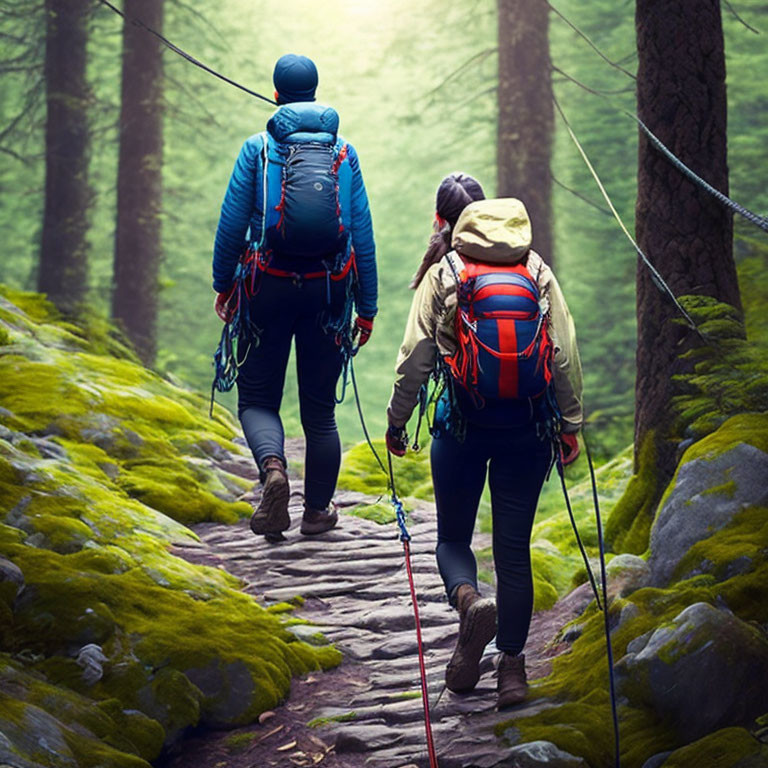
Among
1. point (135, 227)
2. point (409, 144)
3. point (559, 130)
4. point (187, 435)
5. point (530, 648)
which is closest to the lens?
point (530, 648)

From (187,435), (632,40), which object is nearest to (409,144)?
(632,40)

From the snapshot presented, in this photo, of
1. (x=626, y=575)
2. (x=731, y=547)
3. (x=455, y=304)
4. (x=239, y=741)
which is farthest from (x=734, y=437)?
(x=239, y=741)

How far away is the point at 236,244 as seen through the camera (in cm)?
643

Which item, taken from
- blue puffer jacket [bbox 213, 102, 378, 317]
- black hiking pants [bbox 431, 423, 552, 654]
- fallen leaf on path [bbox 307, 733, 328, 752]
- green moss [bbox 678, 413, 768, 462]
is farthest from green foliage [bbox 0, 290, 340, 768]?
green moss [bbox 678, 413, 768, 462]

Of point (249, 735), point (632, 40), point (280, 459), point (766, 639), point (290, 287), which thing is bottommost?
point (249, 735)

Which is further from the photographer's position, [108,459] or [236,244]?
[108,459]

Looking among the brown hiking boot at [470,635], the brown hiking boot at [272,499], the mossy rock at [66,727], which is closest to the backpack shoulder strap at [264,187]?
the brown hiking boot at [272,499]

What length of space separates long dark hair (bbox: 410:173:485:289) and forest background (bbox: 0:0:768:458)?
853cm

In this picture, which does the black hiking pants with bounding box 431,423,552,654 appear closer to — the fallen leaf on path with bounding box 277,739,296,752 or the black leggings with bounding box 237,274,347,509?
the fallen leaf on path with bounding box 277,739,296,752

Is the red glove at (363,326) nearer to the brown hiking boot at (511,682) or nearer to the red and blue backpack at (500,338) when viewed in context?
the red and blue backpack at (500,338)

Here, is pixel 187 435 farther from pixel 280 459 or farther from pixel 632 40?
pixel 632 40

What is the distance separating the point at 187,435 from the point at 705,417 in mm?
5532

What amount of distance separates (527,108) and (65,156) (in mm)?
6773

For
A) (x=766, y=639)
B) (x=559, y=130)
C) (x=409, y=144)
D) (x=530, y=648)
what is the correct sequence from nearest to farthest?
1. (x=766, y=639)
2. (x=530, y=648)
3. (x=559, y=130)
4. (x=409, y=144)
